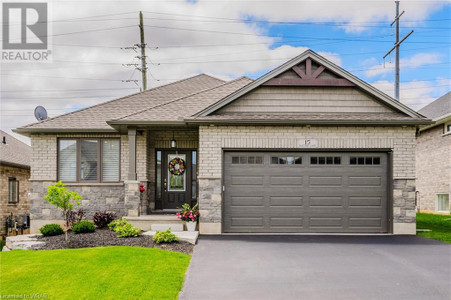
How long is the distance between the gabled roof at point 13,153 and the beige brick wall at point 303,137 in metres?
10.3

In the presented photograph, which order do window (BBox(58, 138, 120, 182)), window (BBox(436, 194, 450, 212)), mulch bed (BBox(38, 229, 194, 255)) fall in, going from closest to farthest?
mulch bed (BBox(38, 229, 194, 255)), window (BBox(58, 138, 120, 182)), window (BBox(436, 194, 450, 212))

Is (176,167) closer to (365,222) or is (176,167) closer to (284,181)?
(284,181)

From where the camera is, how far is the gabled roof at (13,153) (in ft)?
56.6

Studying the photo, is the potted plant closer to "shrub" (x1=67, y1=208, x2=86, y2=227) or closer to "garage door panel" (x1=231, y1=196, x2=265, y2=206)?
"garage door panel" (x1=231, y1=196, x2=265, y2=206)

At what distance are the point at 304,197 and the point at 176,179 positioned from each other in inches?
199

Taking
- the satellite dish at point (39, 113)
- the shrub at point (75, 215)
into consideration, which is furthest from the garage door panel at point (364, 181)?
the satellite dish at point (39, 113)

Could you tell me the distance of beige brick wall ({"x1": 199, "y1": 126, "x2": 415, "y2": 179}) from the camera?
1130cm

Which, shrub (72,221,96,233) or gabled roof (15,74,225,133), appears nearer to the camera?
shrub (72,221,96,233)

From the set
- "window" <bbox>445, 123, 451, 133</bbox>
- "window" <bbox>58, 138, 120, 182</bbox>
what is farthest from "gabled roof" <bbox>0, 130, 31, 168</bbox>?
"window" <bbox>445, 123, 451, 133</bbox>

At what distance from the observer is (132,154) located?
1210 centimetres

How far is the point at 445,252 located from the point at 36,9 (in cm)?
1349

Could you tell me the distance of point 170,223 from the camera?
11.3 m

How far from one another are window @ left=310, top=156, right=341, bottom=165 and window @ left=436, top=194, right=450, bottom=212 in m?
12.0

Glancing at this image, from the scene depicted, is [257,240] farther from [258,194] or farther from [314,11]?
[314,11]
